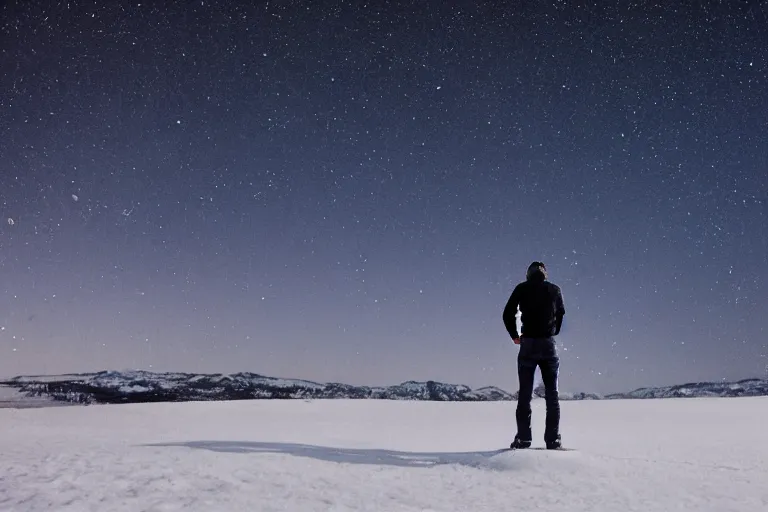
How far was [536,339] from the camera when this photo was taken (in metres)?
5.93

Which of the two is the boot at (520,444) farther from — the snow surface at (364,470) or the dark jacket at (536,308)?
the dark jacket at (536,308)

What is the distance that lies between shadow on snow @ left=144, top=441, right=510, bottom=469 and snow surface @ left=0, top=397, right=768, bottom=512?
19 mm

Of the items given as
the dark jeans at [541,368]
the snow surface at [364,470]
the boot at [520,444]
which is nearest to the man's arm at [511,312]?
the dark jeans at [541,368]

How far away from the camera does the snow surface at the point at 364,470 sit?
126 inches

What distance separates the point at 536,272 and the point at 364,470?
3078 mm

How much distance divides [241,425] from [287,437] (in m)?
1.90

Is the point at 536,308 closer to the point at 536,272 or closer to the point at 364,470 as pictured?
the point at 536,272

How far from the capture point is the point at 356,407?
460 inches

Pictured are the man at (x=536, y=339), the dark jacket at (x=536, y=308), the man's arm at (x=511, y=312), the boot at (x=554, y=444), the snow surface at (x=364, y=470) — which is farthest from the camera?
the man's arm at (x=511, y=312)

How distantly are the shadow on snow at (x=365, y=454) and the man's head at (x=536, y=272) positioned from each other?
6.52 feet

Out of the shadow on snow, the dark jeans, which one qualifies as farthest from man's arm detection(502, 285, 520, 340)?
the shadow on snow

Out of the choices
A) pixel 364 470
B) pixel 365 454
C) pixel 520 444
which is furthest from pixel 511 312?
pixel 364 470

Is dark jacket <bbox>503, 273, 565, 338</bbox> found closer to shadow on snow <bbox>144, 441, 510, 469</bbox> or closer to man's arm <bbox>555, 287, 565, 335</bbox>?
man's arm <bbox>555, 287, 565, 335</bbox>

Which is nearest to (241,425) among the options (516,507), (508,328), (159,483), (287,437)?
(287,437)
